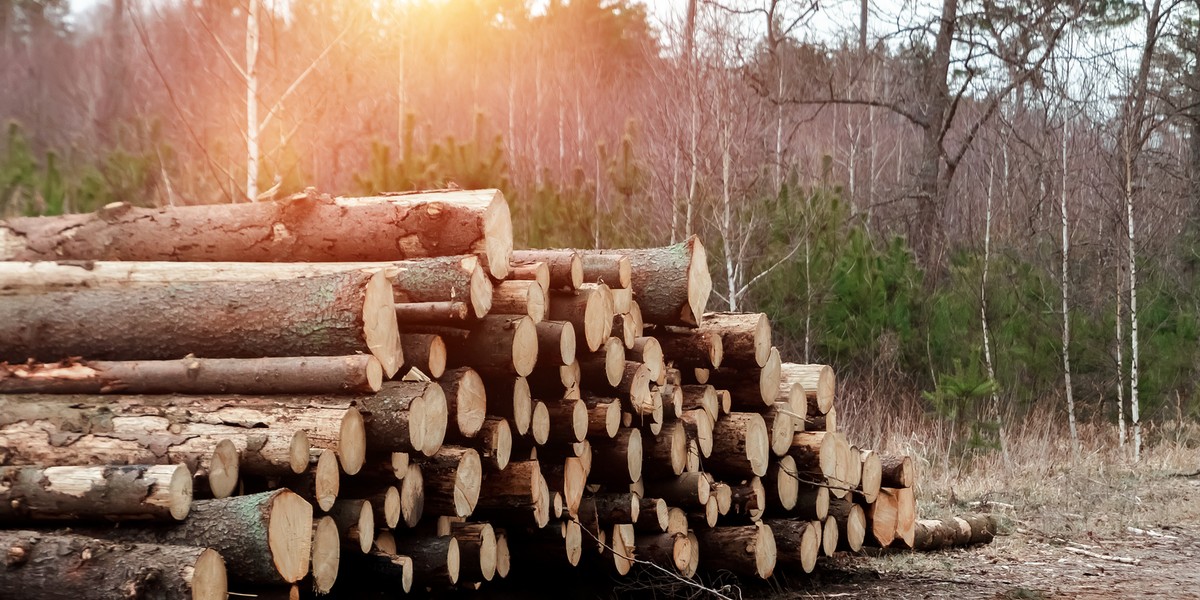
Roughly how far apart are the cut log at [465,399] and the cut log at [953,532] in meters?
3.57

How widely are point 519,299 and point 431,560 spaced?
4.03 ft

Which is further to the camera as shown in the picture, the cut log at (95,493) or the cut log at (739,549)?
the cut log at (739,549)

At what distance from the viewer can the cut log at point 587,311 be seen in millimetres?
5496

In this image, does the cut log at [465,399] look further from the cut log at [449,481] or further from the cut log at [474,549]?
the cut log at [474,549]

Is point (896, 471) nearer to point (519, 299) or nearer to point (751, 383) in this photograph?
point (751, 383)

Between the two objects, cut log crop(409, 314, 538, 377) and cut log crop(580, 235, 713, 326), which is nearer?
cut log crop(409, 314, 538, 377)

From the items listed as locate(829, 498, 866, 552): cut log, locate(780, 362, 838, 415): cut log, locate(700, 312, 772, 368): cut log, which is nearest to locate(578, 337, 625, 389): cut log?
locate(700, 312, 772, 368): cut log

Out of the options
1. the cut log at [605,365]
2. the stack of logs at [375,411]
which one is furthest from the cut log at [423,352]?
the cut log at [605,365]

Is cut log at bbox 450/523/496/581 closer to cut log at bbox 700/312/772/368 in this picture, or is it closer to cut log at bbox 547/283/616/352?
cut log at bbox 547/283/616/352

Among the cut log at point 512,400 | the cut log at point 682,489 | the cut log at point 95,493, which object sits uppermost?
the cut log at point 512,400

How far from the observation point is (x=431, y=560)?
4863 mm

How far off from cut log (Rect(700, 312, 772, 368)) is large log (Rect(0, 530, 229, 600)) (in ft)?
11.5

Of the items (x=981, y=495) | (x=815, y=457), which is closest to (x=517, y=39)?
(x=981, y=495)

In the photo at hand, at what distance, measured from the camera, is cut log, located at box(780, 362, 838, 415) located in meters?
7.03
